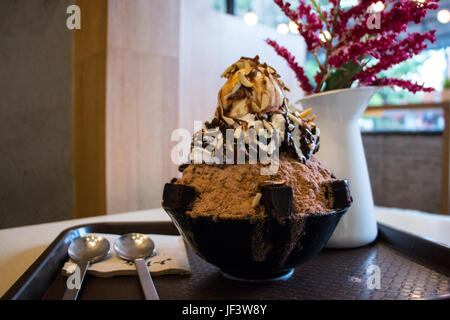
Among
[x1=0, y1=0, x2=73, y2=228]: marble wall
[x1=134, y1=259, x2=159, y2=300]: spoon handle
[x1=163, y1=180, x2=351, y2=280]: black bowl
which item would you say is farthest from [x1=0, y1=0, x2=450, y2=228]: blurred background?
[x1=134, y1=259, x2=159, y2=300]: spoon handle

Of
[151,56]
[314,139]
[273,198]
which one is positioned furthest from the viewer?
[151,56]

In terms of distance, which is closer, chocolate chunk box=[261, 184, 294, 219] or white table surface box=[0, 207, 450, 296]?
chocolate chunk box=[261, 184, 294, 219]

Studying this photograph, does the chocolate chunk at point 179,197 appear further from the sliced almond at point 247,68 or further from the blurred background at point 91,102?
the blurred background at point 91,102

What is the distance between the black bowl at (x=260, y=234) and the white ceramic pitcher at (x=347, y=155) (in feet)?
0.58

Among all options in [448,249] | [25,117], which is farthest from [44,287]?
[25,117]

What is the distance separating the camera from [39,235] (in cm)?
71

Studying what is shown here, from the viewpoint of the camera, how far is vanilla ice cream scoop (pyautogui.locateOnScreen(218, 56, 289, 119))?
0.48 meters

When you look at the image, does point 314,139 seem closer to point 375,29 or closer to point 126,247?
point 375,29

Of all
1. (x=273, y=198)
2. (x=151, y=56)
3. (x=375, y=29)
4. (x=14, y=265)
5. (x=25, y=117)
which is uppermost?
(x=151, y=56)

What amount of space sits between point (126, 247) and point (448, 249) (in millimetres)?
475

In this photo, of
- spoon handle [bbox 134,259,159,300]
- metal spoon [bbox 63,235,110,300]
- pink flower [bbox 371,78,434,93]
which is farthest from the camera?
pink flower [bbox 371,78,434,93]

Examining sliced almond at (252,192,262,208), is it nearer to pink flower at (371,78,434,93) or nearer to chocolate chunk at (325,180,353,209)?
chocolate chunk at (325,180,353,209)

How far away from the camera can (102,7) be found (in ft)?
Result: 3.59

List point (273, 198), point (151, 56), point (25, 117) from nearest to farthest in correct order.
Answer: point (273, 198)
point (25, 117)
point (151, 56)
